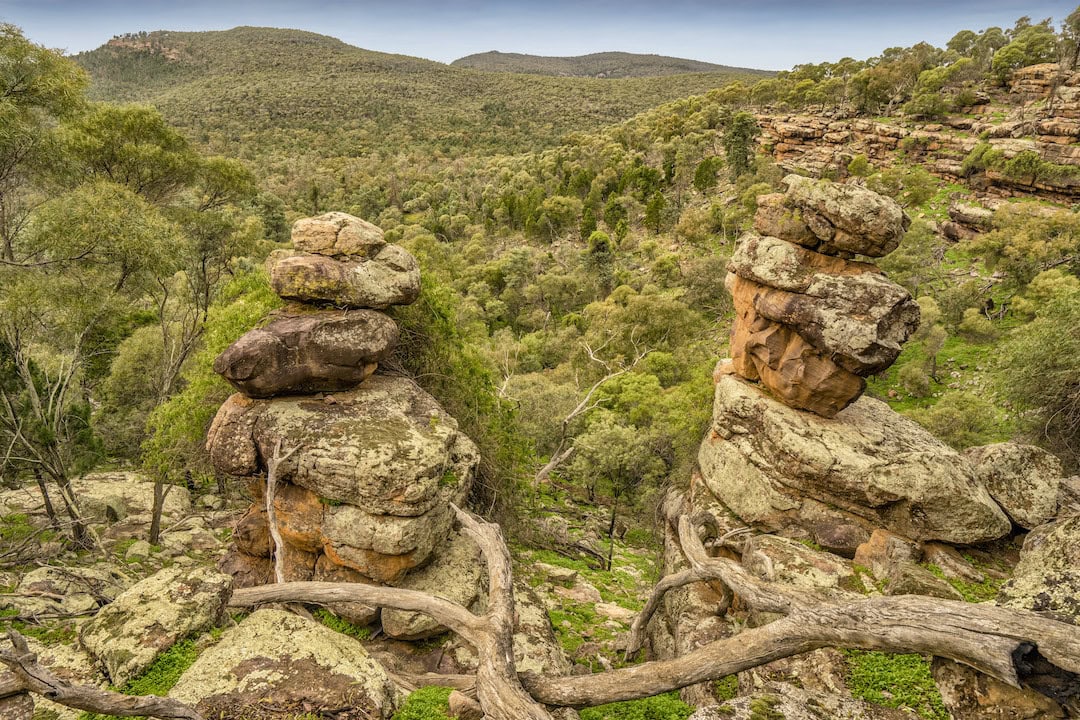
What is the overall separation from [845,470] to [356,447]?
11.3 metres

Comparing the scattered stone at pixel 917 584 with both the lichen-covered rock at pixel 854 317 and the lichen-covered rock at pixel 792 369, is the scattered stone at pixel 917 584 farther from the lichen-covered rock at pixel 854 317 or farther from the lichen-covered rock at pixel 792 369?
the lichen-covered rock at pixel 854 317

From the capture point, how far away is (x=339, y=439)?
35.2 ft

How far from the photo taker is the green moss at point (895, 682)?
272 inches

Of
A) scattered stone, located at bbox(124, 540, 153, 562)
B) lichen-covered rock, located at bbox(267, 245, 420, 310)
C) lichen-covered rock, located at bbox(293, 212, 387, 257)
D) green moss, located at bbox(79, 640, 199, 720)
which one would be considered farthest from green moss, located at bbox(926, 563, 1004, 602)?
scattered stone, located at bbox(124, 540, 153, 562)

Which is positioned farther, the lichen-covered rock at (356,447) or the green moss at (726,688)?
the lichen-covered rock at (356,447)

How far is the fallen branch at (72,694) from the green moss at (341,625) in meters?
4.28

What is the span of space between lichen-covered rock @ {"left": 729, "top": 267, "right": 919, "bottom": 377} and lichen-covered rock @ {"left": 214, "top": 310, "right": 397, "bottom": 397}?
10582 mm

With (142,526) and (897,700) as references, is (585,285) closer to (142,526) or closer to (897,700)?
(142,526)

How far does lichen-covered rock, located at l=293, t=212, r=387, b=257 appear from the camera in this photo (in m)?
12.9

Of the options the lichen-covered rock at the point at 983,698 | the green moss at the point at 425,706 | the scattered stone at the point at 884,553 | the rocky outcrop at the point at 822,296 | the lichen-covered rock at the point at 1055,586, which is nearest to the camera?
the lichen-covered rock at the point at 983,698

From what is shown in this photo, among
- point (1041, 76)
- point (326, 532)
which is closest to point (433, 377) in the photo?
point (326, 532)

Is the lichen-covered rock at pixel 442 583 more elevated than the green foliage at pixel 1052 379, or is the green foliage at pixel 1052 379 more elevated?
the green foliage at pixel 1052 379

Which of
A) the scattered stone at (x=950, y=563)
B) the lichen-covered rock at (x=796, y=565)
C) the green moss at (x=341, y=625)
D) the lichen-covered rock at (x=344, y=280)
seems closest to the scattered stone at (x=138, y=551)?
the green moss at (x=341, y=625)

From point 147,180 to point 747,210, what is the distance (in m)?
49.9
